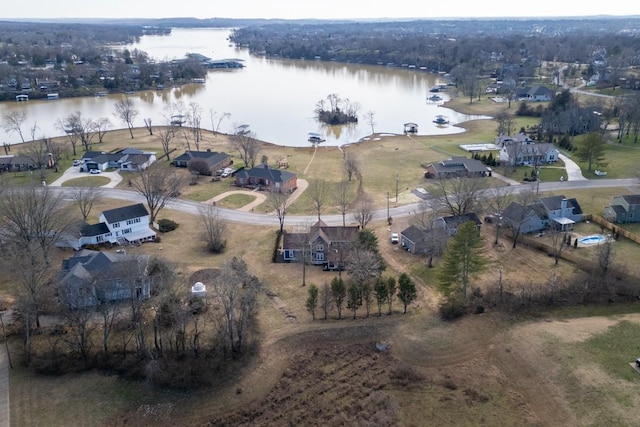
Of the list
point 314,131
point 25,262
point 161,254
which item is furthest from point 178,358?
point 314,131

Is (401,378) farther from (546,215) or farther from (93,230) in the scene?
(93,230)

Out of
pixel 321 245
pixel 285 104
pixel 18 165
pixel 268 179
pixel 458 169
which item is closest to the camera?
pixel 321 245

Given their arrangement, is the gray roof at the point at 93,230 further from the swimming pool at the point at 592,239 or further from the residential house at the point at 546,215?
the swimming pool at the point at 592,239

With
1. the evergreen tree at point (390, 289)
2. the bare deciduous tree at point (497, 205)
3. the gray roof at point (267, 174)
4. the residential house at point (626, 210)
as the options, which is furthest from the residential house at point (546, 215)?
the gray roof at point (267, 174)

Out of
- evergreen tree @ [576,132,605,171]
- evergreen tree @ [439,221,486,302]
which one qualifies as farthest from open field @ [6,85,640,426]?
evergreen tree @ [576,132,605,171]

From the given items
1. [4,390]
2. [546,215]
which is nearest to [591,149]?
[546,215]

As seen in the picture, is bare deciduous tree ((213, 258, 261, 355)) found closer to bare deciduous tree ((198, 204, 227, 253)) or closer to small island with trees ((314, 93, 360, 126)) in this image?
bare deciduous tree ((198, 204, 227, 253))
